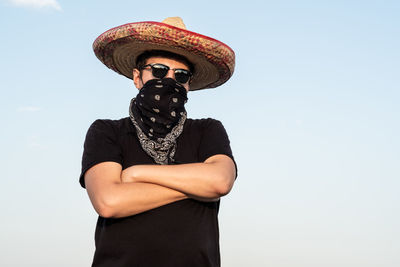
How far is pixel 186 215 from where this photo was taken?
14.1 ft

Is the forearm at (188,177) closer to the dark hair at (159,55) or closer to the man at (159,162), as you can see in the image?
the man at (159,162)

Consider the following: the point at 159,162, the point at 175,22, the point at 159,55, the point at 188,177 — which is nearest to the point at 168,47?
the point at 159,55

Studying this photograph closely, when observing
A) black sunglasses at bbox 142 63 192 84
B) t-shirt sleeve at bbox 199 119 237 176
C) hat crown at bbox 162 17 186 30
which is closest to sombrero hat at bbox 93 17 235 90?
hat crown at bbox 162 17 186 30

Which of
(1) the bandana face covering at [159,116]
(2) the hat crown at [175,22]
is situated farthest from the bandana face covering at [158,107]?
(2) the hat crown at [175,22]

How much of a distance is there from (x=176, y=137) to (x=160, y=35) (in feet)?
2.97

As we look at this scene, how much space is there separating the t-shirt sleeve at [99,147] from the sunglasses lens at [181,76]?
28.9 inches

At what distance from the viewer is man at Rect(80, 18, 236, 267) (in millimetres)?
4172

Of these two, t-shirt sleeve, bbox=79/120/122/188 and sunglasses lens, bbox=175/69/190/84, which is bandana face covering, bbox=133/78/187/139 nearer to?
sunglasses lens, bbox=175/69/190/84

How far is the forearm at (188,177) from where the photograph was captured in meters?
4.23

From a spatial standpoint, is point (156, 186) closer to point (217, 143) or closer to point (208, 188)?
point (208, 188)

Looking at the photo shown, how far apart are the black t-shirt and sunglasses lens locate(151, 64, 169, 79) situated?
0.51 m

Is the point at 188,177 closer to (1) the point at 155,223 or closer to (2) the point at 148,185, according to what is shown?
(2) the point at 148,185

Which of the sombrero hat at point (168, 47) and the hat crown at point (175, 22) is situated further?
the hat crown at point (175, 22)

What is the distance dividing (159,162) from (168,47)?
1.08m
